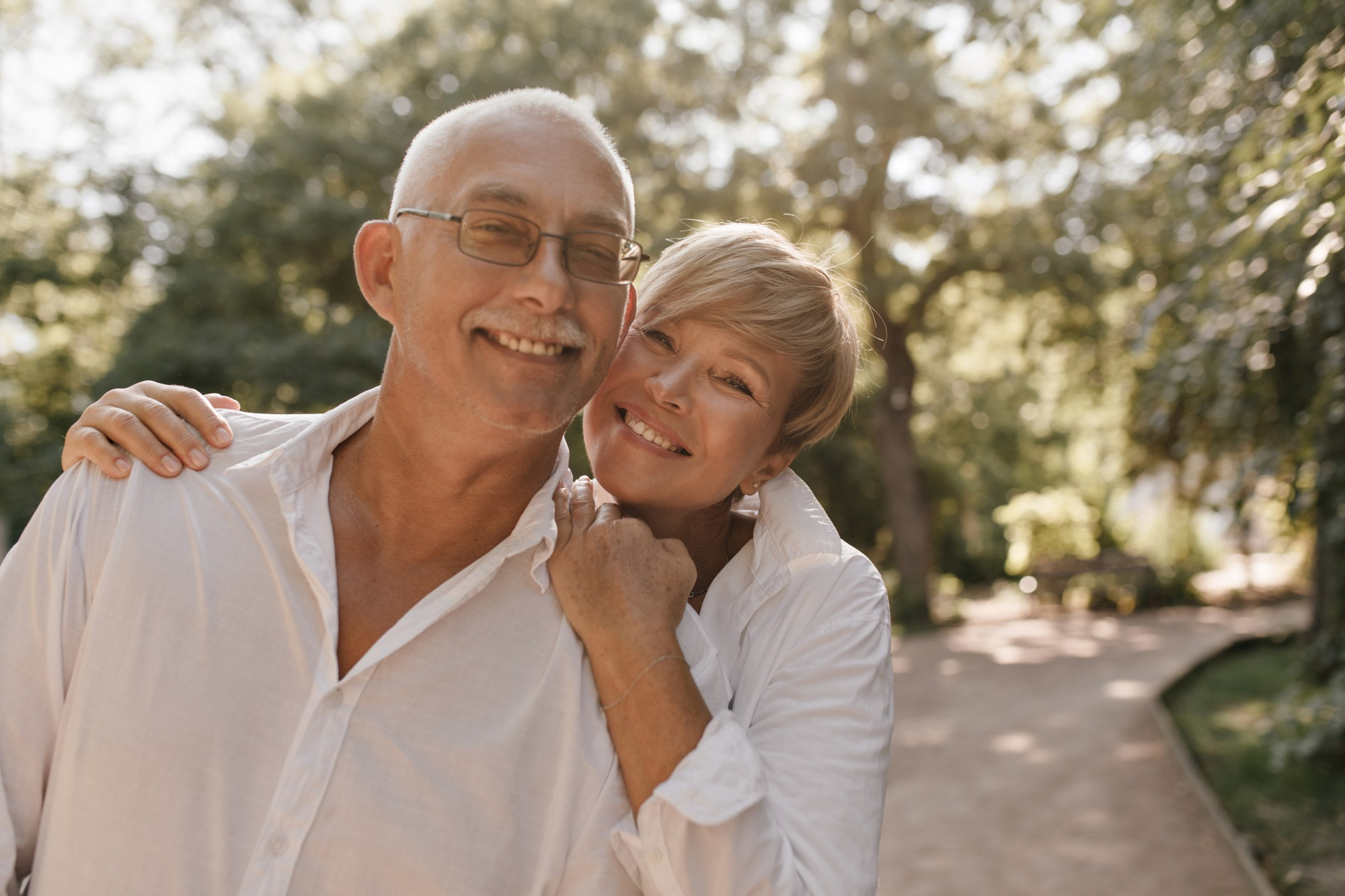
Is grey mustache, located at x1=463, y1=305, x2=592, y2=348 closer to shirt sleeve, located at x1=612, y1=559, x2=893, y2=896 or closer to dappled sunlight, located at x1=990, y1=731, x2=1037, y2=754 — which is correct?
shirt sleeve, located at x1=612, y1=559, x2=893, y2=896

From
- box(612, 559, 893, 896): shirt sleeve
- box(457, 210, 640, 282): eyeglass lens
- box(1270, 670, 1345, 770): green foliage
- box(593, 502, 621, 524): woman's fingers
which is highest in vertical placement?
box(457, 210, 640, 282): eyeglass lens

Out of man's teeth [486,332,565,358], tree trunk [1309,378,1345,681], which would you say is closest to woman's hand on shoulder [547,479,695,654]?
man's teeth [486,332,565,358]

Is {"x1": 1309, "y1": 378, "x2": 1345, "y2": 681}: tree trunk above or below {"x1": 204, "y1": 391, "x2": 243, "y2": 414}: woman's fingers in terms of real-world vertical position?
below

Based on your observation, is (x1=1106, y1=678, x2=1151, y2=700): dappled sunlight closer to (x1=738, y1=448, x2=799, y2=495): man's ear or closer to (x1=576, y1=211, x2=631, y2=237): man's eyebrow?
(x1=738, y1=448, x2=799, y2=495): man's ear

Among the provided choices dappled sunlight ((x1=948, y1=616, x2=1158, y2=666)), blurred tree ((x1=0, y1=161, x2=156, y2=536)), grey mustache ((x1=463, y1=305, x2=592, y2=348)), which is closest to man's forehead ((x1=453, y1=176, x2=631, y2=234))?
grey mustache ((x1=463, y1=305, x2=592, y2=348))

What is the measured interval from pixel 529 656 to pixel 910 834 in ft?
19.4

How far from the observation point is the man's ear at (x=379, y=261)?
6.67 ft

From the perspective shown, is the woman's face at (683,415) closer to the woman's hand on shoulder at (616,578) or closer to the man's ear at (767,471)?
the man's ear at (767,471)

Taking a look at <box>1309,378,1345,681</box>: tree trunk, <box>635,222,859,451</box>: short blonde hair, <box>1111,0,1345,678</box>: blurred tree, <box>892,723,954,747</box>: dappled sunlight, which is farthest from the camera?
<box>892,723,954,747</box>: dappled sunlight

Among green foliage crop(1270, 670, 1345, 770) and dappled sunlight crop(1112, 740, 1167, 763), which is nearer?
green foliage crop(1270, 670, 1345, 770)

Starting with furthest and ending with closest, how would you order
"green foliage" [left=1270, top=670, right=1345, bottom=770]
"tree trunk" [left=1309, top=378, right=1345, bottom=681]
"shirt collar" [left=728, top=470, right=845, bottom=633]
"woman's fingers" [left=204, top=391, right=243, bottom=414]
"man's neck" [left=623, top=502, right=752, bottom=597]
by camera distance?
"green foliage" [left=1270, top=670, right=1345, bottom=770]
"tree trunk" [left=1309, top=378, right=1345, bottom=681]
"man's neck" [left=623, top=502, right=752, bottom=597]
"shirt collar" [left=728, top=470, right=845, bottom=633]
"woman's fingers" [left=204, top=391, right=243, bottom=414]

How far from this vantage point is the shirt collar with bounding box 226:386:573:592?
194cm

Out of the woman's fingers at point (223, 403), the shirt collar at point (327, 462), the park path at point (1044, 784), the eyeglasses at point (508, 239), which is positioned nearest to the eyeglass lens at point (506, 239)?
the eyeglasses at point (508, 239)

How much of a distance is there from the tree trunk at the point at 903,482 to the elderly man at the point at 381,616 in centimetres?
1591
